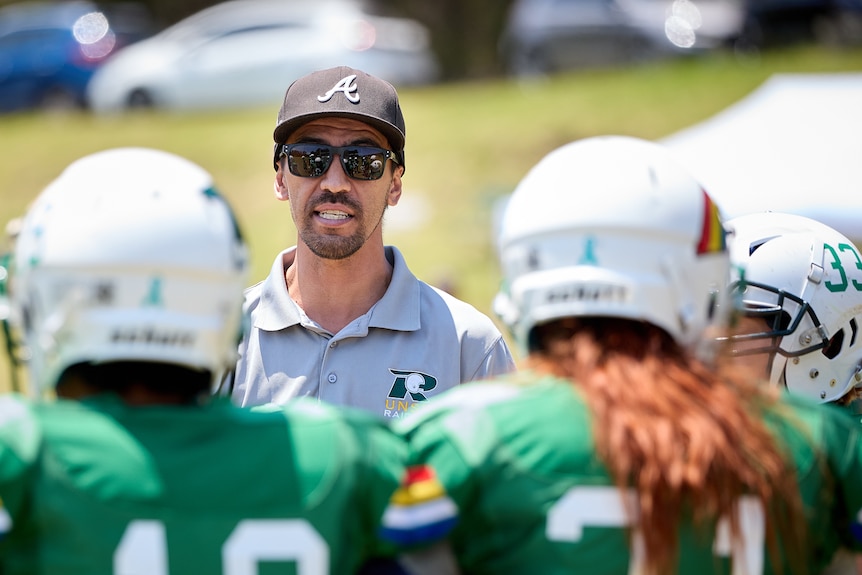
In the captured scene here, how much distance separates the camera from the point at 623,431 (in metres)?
2.29

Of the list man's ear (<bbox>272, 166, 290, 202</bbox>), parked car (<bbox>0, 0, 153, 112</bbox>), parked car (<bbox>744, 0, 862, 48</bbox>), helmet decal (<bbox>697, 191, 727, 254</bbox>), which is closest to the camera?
helmet decal (<bbox>697, 191, 727, 254</bbox>)

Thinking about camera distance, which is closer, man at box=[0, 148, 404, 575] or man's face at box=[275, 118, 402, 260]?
man at box=[0, 148, 404, 575]

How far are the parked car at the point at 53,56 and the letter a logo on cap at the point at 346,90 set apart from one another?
55.6ft

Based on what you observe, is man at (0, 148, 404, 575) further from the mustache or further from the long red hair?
the mustache

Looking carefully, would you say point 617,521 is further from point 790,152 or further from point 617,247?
point 790,152

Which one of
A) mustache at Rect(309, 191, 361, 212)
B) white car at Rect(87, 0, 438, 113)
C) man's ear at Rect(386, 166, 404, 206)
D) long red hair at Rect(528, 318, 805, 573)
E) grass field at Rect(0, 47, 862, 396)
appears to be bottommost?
long red hair at Rect(528, 318, 805, 573)

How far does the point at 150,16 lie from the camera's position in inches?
1033

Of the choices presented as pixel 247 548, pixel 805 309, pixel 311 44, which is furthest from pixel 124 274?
pixel 311 44

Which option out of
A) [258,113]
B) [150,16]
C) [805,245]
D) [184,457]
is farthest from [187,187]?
[150,16]

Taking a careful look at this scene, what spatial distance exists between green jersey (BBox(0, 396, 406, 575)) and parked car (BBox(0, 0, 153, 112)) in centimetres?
1864

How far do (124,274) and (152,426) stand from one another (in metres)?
0.33

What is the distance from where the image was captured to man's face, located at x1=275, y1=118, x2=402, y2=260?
13.3 ft

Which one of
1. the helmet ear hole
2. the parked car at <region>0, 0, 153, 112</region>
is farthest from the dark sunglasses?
the parked car at <region>0, 0, 153, 112</region>

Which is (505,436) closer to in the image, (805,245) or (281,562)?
(281,562)
